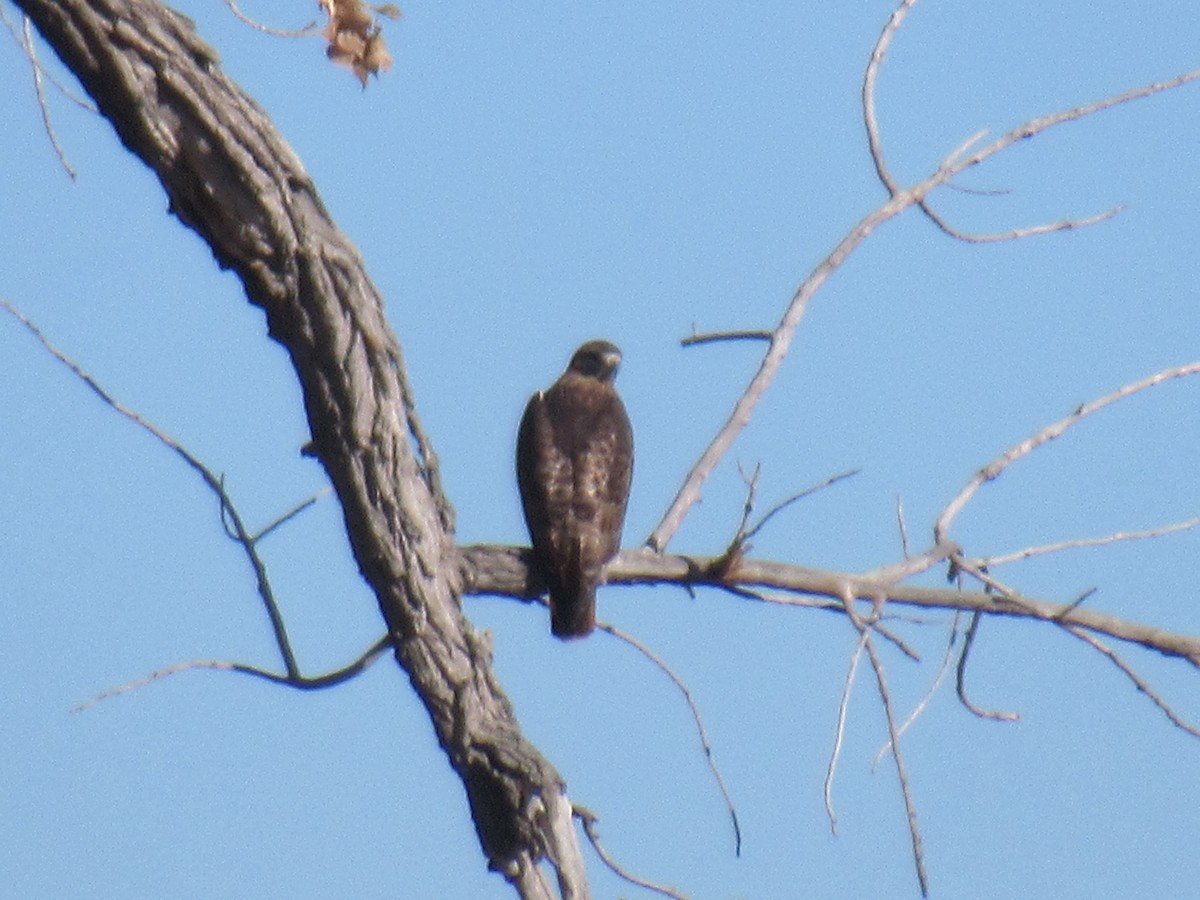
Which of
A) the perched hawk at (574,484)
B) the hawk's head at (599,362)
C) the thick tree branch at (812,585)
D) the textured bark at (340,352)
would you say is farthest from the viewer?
the hawk's head at (599,362)

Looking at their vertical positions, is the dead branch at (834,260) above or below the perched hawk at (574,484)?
above

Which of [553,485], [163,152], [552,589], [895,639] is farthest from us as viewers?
[553,485]

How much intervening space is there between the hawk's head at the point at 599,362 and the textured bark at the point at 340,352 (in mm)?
4496

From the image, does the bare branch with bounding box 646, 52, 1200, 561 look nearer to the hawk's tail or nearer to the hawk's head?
the hawk's tail

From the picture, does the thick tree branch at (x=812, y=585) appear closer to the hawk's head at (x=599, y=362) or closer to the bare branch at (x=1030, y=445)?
the bare branch at (x=1030, y=445)

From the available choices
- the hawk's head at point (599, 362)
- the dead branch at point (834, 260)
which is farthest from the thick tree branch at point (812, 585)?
the hawk's head at point (599, 362)

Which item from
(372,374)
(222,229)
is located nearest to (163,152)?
(222,229)

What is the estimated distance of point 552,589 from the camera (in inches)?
212

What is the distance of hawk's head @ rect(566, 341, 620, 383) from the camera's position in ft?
26.2

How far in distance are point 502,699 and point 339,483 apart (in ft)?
1.83

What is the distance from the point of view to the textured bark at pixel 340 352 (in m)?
3.14

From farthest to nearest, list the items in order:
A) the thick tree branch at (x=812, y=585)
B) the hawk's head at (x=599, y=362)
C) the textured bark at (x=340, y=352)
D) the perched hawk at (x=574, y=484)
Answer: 1. the hawk's head at (x=599, y=362)
2. the perched hawk at (x=574, y=484)
3. the thick tree branch at (x=812, y=585)
4. the textured bark at (x=340, y=352)

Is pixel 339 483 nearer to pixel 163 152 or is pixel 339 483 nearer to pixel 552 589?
pixel 163 152

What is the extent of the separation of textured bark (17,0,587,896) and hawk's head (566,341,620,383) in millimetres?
4496
